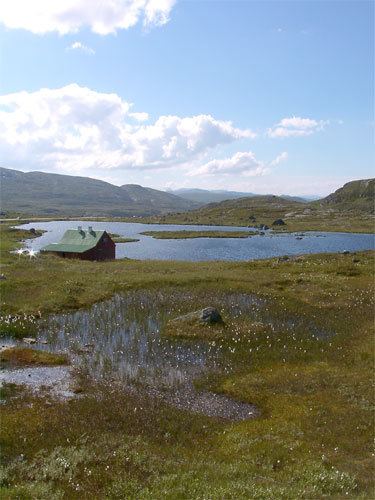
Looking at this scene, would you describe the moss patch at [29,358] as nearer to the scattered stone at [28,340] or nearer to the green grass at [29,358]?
the green grass at [29,358]

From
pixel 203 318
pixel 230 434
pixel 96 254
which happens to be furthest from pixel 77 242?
pixel 230 434

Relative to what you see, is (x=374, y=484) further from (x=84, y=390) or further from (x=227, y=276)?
(x=227, y=276)

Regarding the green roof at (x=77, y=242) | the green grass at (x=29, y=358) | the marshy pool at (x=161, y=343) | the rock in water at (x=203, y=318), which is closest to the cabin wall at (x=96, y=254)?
the green roof at (x=77, y=242)

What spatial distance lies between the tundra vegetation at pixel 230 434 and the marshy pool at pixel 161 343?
1.65ft

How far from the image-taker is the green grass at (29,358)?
26.3 m

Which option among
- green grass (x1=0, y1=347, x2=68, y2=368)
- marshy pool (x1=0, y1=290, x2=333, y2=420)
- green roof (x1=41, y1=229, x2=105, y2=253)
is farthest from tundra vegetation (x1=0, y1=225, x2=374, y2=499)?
green roof (x1=41, y1=229, x2=105, y2=253)

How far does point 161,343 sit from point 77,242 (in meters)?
48.9

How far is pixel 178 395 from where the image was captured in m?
22.2

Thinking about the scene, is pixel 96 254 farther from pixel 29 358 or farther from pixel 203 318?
pixel 29 358

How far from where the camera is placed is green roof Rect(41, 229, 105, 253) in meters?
73.1

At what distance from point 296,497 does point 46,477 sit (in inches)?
317

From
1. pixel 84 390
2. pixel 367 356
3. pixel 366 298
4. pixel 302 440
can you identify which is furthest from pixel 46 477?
pixel 366 298

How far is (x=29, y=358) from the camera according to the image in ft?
88.4

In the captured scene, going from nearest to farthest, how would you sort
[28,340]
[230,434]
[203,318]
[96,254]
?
[230,434] → [28,340] → [203,318] → [96,254]
